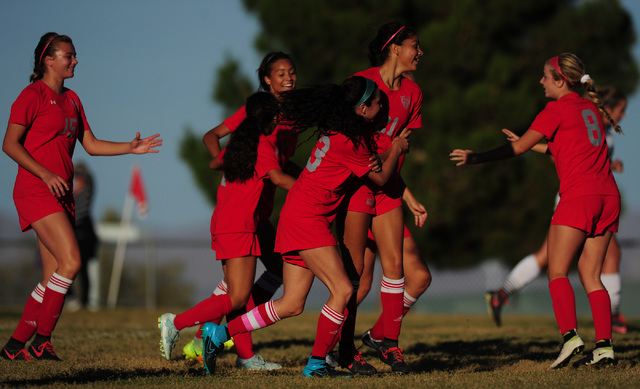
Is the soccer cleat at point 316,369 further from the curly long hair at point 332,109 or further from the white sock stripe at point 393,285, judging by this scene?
the curly long hair at point 332,109

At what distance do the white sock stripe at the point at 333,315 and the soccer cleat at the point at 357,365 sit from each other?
0.55m

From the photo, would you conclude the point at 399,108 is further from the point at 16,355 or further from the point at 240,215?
the point at 16,355

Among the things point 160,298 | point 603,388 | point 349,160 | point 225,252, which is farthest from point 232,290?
point 160,298

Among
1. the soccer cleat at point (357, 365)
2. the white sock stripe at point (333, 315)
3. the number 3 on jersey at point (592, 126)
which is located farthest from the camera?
the number 3 on jersey at point (592, 126)

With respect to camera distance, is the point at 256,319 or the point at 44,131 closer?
the point at 256,319

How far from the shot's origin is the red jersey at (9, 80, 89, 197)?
5.87 meters

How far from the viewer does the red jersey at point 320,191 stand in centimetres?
493

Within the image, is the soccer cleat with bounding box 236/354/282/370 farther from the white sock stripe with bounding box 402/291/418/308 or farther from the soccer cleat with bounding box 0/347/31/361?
the soccer cleat with bounding box 0/347/31/361

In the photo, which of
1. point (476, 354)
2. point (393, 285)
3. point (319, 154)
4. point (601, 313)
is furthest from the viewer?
point (476, 354)

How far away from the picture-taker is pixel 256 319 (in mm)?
5230

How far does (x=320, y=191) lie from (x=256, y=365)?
164 centimetres

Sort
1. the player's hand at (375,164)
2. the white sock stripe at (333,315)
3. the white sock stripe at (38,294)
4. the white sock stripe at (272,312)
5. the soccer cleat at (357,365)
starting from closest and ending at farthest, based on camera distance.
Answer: the player's hand at (375,164)
the white sock stripe at (333,315)
the white sock stripe at (272,312)
the soccer cleat at (357,365)
the white sock stripe at (38,294)

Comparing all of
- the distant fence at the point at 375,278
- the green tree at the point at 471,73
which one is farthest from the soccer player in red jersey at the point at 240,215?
the green tree at the point at 471,73

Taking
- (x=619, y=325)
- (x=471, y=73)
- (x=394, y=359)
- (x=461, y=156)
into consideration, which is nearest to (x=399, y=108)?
(x=461, y=156)
